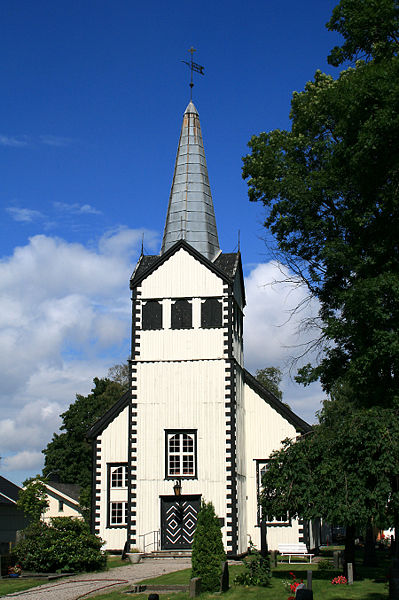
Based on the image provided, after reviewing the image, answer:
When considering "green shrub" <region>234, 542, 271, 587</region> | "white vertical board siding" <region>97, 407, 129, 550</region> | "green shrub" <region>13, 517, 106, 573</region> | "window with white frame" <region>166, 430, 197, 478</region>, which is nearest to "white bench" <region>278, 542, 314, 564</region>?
"window with white frame" <region>166, 430, 197, 478</region>

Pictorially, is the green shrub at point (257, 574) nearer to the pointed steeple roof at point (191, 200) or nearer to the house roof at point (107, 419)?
the house roof at point (107, 419)

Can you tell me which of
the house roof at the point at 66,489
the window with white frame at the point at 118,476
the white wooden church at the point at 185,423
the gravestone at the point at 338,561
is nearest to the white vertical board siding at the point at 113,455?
the white wooden church at the point at 185,423

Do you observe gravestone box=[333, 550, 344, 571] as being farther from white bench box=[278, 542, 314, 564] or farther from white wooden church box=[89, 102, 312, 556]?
white wooden church box=[89, 102, 312, 556]

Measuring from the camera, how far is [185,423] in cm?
2920

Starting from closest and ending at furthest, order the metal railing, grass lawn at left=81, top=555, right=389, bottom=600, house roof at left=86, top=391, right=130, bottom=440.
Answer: grass lawn at left=81, top=555, right=389, bottom=600, the metal railing, house roof at left=86, top=391, right=130, bottom=440

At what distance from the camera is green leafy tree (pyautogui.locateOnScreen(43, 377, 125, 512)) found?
64.8 m

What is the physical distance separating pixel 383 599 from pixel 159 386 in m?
15.8

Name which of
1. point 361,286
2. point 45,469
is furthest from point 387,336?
point 45,469

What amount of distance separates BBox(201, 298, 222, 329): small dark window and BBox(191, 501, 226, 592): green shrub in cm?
1265

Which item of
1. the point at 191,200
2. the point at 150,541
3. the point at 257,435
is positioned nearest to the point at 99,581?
the point at 150,541

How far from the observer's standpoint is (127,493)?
29641 mm

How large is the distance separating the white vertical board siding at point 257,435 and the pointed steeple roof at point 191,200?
7482mm

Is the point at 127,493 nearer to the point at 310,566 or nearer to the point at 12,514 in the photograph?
the point at 310,566

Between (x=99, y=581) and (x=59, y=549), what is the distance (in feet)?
9.92
